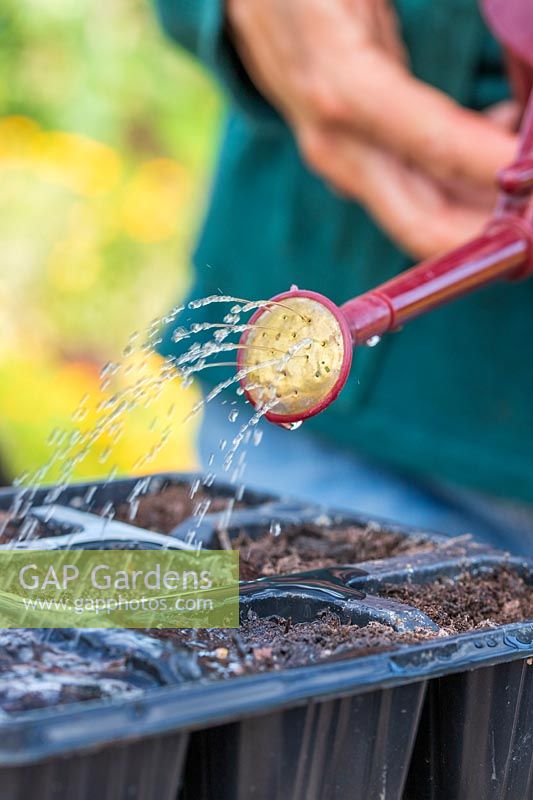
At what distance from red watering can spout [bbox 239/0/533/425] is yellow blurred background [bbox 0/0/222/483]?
8.36ft

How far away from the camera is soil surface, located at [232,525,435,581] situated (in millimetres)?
991

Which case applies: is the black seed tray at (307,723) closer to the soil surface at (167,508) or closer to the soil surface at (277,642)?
the soil surface at (277,642)

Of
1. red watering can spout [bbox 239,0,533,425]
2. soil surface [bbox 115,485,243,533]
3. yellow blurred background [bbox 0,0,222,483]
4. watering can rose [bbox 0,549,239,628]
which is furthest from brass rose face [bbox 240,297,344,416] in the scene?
yellow blurred background [bbox 0,0,222,483]

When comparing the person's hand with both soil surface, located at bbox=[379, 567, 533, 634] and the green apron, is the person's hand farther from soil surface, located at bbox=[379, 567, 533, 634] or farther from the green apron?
soil surface, located at bbox=[379, 567, 533, 634]

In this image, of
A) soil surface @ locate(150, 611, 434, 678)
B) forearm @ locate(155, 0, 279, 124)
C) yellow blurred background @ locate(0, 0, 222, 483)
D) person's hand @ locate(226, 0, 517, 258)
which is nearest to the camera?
soil surface @ locate(150, 611, 434, 678)

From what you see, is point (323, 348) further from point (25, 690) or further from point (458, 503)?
point (458, 503)

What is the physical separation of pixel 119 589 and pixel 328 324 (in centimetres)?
27

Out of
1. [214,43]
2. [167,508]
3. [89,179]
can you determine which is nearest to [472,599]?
[167,508]

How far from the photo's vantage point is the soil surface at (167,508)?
1165 millimetres

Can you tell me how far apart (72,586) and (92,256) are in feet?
9.63

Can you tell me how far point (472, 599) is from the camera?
88 cm

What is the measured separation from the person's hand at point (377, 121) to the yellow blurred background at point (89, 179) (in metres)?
2.16

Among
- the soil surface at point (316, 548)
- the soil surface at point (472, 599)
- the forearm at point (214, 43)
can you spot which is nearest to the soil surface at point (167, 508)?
the soil surface at point (316, 548)

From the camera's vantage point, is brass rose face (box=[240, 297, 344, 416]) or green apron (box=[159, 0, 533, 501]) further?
green apron (box=[159, 0, 533, 501])
